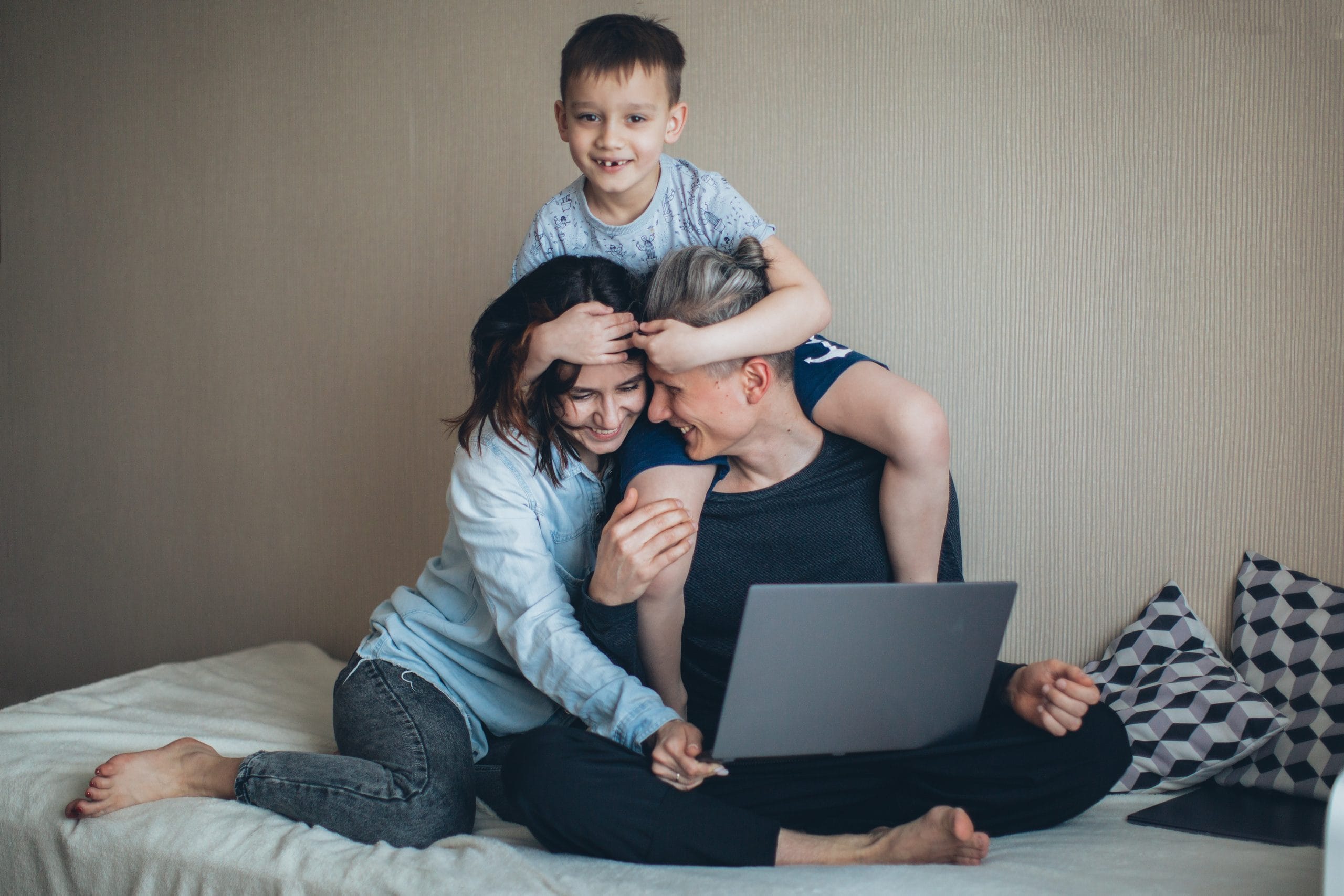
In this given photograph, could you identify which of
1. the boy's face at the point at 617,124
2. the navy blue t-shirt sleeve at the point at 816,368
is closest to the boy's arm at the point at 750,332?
the navy blue t-shirt sleeve at the point at 816,368

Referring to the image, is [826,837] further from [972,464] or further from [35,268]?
[35,268]

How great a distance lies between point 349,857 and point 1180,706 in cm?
137

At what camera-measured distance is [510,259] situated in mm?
2264

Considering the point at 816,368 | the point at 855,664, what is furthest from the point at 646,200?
the point at 855,664

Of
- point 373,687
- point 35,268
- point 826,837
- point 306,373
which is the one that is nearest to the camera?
point 826,837

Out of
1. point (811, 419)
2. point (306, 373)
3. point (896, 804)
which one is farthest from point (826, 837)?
point (306, 373)

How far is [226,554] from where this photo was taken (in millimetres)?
2551

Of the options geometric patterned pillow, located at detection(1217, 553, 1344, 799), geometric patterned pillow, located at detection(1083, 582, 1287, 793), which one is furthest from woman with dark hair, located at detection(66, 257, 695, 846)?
geometric patterned pillow, located at detection(1217, 553, 1344, 799)

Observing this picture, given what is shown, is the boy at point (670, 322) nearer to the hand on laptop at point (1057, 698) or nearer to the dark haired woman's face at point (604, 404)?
the dark haired woman's face at point (604, 404)

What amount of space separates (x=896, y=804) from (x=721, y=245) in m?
0.95

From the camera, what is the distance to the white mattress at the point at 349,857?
1.20 m

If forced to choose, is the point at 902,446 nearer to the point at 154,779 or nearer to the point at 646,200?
the point at 646,200

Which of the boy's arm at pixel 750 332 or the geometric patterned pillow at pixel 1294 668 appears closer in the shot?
the boy's arm at pixel 750 332

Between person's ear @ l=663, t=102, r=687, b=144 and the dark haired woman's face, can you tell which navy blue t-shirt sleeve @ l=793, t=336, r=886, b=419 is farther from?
person's ear @ l=663, t=102, r=687, b=144
